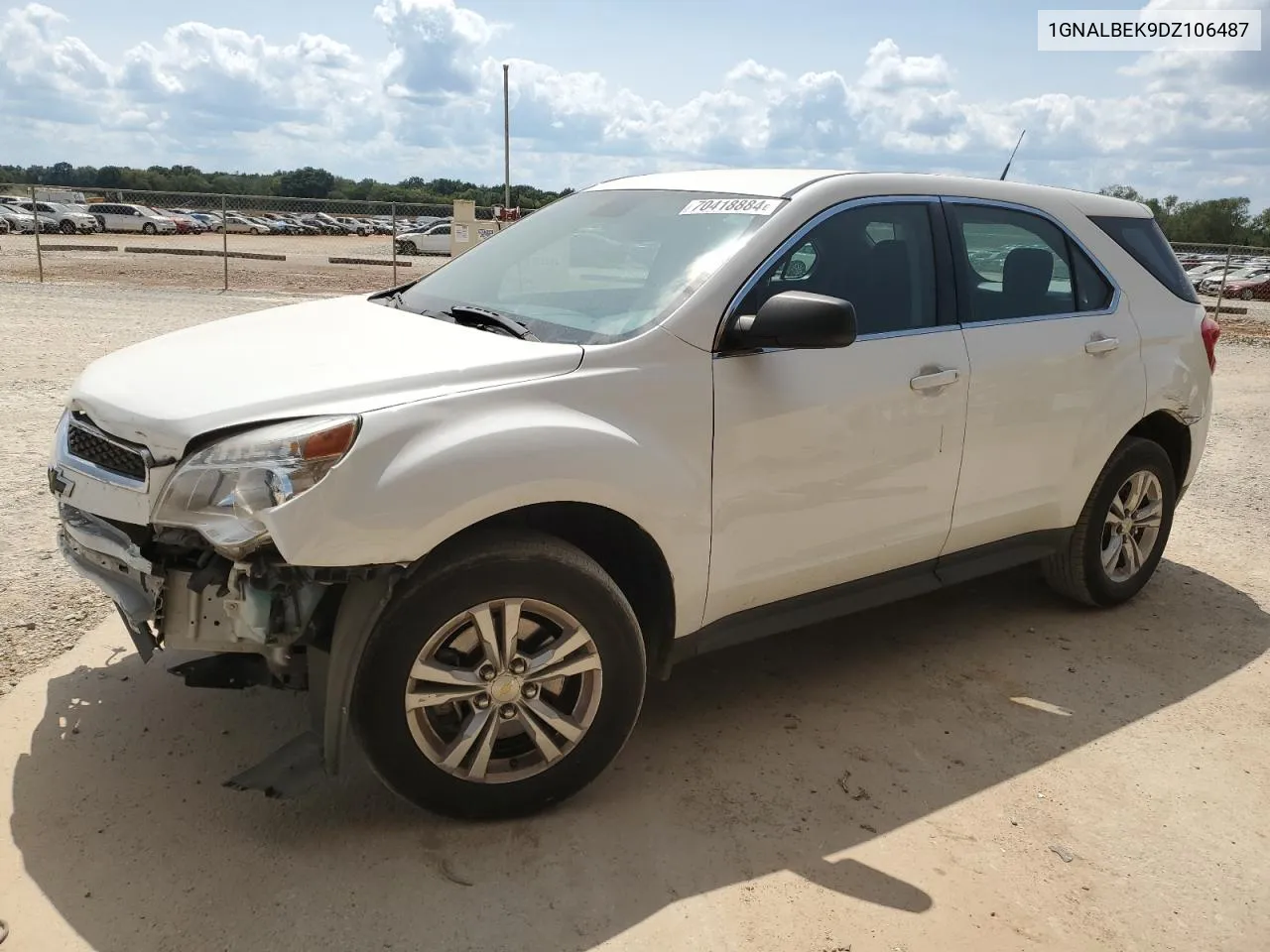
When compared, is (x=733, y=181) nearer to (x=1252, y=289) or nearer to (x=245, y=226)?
(x=1252, y=289)

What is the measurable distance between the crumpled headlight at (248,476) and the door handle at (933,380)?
1978mm

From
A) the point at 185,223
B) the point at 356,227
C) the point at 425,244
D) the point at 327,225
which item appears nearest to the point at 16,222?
the point at 185,223

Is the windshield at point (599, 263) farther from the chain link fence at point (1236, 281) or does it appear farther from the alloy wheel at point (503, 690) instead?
the chain link fence at point (1236, 281)

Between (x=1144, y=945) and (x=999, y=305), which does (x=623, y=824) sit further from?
(x=999, y=305)

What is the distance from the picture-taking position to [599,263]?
3855 millimetres

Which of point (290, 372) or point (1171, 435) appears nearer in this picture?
point (290, 372)

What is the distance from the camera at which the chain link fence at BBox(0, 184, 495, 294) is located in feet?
69.6

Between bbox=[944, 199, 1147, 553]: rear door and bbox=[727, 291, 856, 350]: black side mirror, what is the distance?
102 cm

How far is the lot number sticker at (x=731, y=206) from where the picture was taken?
3.58m

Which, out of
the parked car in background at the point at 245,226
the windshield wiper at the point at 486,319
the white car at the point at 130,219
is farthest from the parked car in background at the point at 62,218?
the windshield wiper at the point at 486,319

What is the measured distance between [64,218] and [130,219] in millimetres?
5773

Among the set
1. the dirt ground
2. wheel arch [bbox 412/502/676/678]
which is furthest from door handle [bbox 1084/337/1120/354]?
wheel arch [bbox 412/502/676/678]

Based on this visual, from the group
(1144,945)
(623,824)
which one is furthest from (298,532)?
(1144,945)

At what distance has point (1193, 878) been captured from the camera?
305 centimetres
